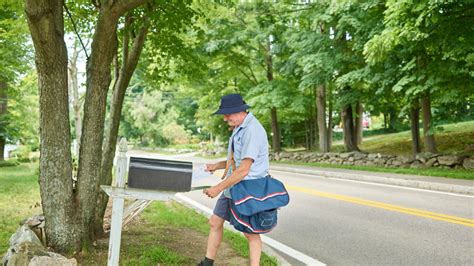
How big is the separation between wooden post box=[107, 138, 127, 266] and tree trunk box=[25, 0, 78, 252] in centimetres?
125

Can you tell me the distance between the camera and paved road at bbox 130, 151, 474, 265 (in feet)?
16.2

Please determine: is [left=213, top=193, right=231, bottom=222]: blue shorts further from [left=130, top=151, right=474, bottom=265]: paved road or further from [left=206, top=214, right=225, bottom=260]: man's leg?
[left=130, top=151, right=474, bottom=265]: paved road

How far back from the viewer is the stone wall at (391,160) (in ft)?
43.0

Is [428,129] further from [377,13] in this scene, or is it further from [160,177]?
[160,177]

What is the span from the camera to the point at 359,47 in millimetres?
14234

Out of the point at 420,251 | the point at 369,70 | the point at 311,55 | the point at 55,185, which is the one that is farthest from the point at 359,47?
the point at 55,185

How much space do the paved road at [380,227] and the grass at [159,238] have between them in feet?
2.78

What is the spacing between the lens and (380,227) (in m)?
6.35

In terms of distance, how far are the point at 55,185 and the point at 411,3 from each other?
979 centimetres

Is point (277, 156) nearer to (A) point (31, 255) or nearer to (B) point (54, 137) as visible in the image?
(B) point (54, 137)

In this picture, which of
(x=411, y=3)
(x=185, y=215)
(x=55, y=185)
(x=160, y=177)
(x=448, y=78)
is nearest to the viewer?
(x=160, y=177)

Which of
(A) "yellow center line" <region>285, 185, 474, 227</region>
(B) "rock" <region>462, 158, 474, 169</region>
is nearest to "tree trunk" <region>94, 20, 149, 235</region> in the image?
(A) "yellow center line" <region>285, 185, 474, 227</region>

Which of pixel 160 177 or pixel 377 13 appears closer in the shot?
pixel 160 177

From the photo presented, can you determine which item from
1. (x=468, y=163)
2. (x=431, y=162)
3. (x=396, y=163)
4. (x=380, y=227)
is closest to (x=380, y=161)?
(x=396, y=163)
